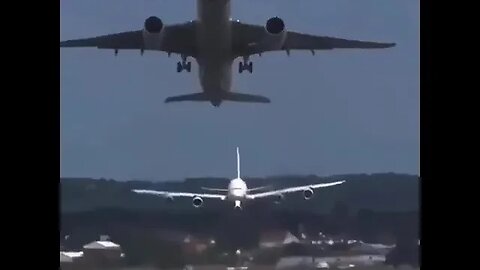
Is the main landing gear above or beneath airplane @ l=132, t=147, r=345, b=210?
above

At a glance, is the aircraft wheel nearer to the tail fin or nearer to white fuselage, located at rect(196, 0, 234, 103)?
white fuselage, located at rect(196, 0, 234, 103)

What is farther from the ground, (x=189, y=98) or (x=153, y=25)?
(x=153, y=25)

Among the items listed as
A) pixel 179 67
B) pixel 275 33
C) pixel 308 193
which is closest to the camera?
pixel 308 193

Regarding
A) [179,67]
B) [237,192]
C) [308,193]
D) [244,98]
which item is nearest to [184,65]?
[179,67]

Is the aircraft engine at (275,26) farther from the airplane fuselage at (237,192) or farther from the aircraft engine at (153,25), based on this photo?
the airplane fuselage at (237,192)

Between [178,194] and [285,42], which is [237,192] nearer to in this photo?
[178,194]

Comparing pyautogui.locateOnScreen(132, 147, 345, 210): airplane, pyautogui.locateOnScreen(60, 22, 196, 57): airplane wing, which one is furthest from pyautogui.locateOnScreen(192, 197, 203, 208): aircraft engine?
pyautogui.locateOnScreen(60, 22, 196, 57): airplane wing
